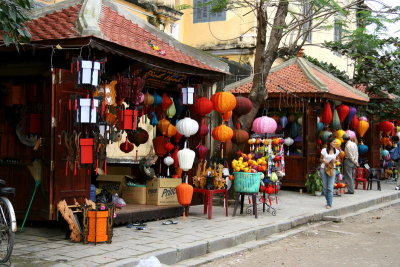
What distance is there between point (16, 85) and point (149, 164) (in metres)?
3.34

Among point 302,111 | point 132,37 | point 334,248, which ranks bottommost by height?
point 334,248

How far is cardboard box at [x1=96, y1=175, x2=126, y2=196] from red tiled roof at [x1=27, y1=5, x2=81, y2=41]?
3.73 meters

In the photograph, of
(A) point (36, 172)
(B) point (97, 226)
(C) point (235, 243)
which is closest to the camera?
(B) point (97, 226)

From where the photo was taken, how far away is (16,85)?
9102 millimetres

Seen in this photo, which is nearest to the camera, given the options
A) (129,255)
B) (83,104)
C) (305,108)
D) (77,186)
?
(129,255)

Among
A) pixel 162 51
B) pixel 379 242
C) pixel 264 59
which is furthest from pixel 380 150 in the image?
pixel 162 51

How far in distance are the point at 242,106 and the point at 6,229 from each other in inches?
261

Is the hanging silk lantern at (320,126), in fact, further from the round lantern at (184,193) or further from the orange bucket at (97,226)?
the orange bucket at (97,226)

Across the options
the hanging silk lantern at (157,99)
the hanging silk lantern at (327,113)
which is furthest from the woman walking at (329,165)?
the hanging silk lantern at (157,99)

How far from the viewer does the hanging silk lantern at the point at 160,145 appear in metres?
11.8

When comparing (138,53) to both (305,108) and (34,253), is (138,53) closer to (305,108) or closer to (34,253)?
(34,253)

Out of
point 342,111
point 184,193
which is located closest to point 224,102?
point 184,193

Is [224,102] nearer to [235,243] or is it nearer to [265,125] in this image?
[265,125]

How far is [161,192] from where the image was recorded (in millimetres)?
10781
